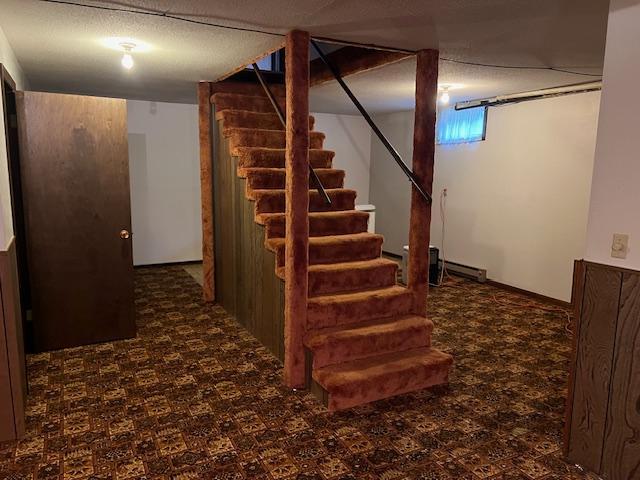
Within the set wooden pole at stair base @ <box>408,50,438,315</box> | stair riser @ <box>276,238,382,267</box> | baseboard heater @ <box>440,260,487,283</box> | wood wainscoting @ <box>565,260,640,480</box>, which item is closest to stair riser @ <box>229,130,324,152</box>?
stair riser @ <box>276,238,382,267</box>

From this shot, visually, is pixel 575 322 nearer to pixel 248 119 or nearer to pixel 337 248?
pixel 337 248

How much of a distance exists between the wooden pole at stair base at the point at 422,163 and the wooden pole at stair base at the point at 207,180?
2.32 metres

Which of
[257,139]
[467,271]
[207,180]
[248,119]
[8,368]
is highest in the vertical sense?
[248,119]

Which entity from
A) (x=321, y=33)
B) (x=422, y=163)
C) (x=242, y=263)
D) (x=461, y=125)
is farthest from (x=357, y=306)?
(x=461, y=125)

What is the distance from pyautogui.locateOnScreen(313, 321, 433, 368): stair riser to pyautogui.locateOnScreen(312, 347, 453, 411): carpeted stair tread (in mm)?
38

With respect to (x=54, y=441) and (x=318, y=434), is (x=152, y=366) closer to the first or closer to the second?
(x=54, y=441)

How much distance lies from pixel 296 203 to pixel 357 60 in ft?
5.11

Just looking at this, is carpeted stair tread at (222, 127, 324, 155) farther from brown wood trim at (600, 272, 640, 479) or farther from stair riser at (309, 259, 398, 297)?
brown wood trim at (600, 272, 640, 479)

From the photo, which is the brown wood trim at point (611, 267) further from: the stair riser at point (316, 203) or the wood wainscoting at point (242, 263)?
the stair riser at point (316, 203)

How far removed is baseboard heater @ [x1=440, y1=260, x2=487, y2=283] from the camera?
5.93m

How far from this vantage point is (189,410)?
285cm

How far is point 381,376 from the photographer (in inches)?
117

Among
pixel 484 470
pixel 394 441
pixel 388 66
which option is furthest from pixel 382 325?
pixel 388 66

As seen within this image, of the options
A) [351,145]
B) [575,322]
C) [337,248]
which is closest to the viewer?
[575,322]
